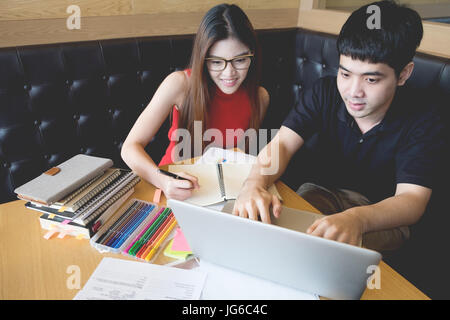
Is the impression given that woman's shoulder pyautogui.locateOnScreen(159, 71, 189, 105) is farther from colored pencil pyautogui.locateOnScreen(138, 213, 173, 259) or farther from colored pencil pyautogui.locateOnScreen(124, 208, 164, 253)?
colored pencil pyautogui.locateOnScreen(138, 213, 173, 259)

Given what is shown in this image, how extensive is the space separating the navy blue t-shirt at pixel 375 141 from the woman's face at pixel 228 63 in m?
0.29

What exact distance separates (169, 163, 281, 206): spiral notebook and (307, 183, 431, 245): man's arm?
266mm

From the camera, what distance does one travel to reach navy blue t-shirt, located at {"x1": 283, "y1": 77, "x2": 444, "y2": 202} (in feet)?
3.30

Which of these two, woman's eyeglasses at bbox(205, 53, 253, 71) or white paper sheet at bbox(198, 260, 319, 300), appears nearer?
white paper sheet at bbox(198, 260, 319, 300)

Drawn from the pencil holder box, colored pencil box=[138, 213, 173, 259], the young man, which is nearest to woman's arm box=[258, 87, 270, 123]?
the young man

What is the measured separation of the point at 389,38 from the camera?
0.96m

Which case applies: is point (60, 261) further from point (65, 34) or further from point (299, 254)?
point (65, 34)

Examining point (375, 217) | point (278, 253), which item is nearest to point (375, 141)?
point (375, 217)

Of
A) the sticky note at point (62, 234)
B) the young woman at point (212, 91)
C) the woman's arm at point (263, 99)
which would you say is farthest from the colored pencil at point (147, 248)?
the woman's arm at point (263, 99)

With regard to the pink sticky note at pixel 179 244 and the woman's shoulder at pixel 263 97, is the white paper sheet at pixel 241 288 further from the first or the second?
the woman's shoulder at pixel 263 97
